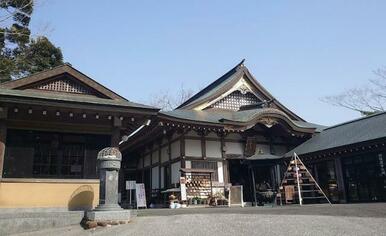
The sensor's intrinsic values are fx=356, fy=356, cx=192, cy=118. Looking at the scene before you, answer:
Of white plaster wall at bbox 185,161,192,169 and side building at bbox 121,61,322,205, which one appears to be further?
side building at bbox 121,61,322,205

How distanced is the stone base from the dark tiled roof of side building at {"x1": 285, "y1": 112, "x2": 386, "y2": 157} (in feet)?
41.1

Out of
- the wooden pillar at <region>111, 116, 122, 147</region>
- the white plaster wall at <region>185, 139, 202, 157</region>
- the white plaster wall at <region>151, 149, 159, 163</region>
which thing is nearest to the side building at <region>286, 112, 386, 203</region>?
the white plaster wall at <region>185, 139, 202, 157</region>

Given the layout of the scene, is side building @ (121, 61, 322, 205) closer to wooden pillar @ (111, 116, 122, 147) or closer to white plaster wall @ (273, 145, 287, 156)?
white plaster wall @ (273, 145, 287, 156)

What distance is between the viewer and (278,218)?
873cm

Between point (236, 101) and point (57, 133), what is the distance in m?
13.0

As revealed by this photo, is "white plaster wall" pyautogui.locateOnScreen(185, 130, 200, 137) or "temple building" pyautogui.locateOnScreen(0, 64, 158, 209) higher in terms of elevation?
"white plaster wall" pyautogui.locateOnScreen(185, 130, 200, 137)

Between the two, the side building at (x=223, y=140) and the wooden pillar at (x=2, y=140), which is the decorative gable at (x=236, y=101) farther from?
the wooden pillar at (x=2, y=140)

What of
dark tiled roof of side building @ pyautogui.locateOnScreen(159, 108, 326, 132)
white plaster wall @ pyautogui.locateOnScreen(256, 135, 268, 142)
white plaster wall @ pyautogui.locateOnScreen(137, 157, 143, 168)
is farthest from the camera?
white plaster wall @ pyautogui.locateOnScreen(137, 157, 143, 168)

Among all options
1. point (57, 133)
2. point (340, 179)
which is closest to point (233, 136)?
point (340, 179)

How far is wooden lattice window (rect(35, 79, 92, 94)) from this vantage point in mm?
13393

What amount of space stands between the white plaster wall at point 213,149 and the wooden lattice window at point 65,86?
7.71 m

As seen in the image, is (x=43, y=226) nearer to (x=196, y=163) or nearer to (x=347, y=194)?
(x=196, y=163)

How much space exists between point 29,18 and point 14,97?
1685cm

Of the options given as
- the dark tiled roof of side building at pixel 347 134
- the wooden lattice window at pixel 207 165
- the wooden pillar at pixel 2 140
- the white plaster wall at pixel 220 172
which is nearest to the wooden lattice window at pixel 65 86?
the wooden pillar at pixel 2 140
